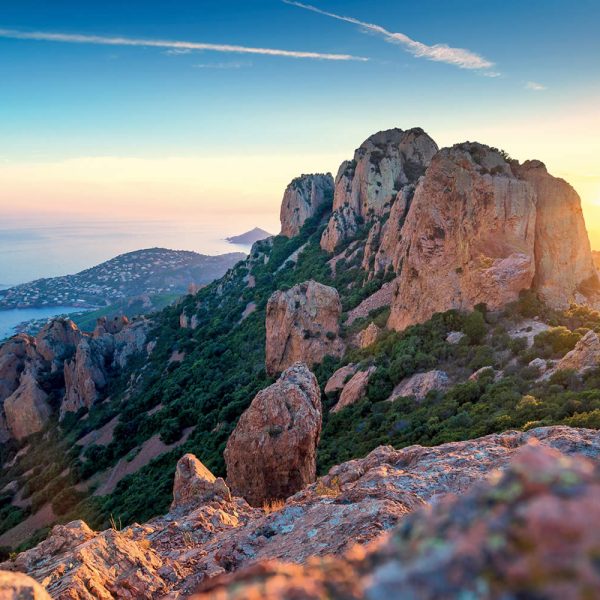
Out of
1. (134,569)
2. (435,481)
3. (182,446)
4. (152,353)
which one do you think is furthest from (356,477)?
(152,353)

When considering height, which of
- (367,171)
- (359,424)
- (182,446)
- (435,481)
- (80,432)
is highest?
(367,171)

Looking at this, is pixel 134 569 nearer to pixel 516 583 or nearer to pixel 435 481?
pixel 435 481

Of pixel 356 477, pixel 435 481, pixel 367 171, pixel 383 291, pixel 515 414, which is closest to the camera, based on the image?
pixel 435 481

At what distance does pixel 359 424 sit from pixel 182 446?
58.4 ft

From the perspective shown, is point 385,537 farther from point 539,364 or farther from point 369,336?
point 369,336

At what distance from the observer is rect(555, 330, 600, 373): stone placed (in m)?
16.6

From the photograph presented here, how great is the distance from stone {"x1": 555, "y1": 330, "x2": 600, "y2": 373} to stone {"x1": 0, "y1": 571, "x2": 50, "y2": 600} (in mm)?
18185

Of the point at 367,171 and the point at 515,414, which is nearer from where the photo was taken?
the point at 515,414

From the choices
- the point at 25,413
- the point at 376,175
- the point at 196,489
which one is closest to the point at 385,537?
the point at 196,489

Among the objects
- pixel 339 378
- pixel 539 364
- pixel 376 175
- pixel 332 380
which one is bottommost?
pixel 332 380

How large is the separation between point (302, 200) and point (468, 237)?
5306 cm

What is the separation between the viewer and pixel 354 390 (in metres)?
26.1

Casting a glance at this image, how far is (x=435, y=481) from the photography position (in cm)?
939

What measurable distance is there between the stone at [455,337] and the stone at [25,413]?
49.3 meters
